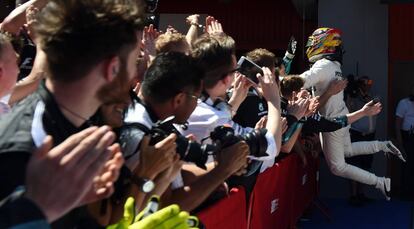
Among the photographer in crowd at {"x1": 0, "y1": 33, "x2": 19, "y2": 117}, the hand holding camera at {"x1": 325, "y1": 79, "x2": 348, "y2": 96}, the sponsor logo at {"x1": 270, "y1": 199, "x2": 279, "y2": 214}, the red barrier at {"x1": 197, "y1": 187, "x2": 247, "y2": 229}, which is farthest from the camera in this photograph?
the hand holding camera at {"x1": 325, "y1": 79, "x2": 348, "y2": 96}

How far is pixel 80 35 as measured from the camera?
1900mm

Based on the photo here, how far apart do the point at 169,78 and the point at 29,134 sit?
1.32 m

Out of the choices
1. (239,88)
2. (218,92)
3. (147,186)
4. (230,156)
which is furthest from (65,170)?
(239,88)

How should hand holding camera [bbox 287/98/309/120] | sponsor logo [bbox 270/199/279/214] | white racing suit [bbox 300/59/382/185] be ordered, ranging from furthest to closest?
white racing suit [bbox 300/59/382/185], sponsor logo [bbox 270/199/279/214], hand holding camera [bbox 287/98/309/120]

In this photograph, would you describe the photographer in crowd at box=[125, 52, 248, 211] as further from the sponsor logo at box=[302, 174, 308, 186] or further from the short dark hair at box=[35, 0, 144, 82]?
the sponsor logo at box=[302, 174, 308, 186]

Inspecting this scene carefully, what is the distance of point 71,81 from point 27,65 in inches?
93.0

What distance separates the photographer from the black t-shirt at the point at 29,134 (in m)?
1.65

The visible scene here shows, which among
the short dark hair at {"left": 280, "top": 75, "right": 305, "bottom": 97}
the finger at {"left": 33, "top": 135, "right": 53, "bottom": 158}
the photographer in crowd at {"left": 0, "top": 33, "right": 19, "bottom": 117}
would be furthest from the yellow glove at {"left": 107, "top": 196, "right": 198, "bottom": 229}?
the short dark hair at {"left": 280, "top": 75, "right": 305, "bottom": 97}

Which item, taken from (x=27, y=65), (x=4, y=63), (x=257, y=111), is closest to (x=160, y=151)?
(x=4, y=63)

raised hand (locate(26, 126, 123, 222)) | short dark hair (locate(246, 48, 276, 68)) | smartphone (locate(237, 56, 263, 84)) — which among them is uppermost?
raised hand (locate(26, 126, 123, 222))

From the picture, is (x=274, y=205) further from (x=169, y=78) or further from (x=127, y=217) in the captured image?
(x=127, y=217)

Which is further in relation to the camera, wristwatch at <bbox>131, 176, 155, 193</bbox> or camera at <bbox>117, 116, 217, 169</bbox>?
camera at <bbox>117, 116, 217, 169</bbox>

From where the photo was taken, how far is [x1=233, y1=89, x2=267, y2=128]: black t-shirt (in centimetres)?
507

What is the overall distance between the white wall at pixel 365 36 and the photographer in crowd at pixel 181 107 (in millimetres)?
6755
